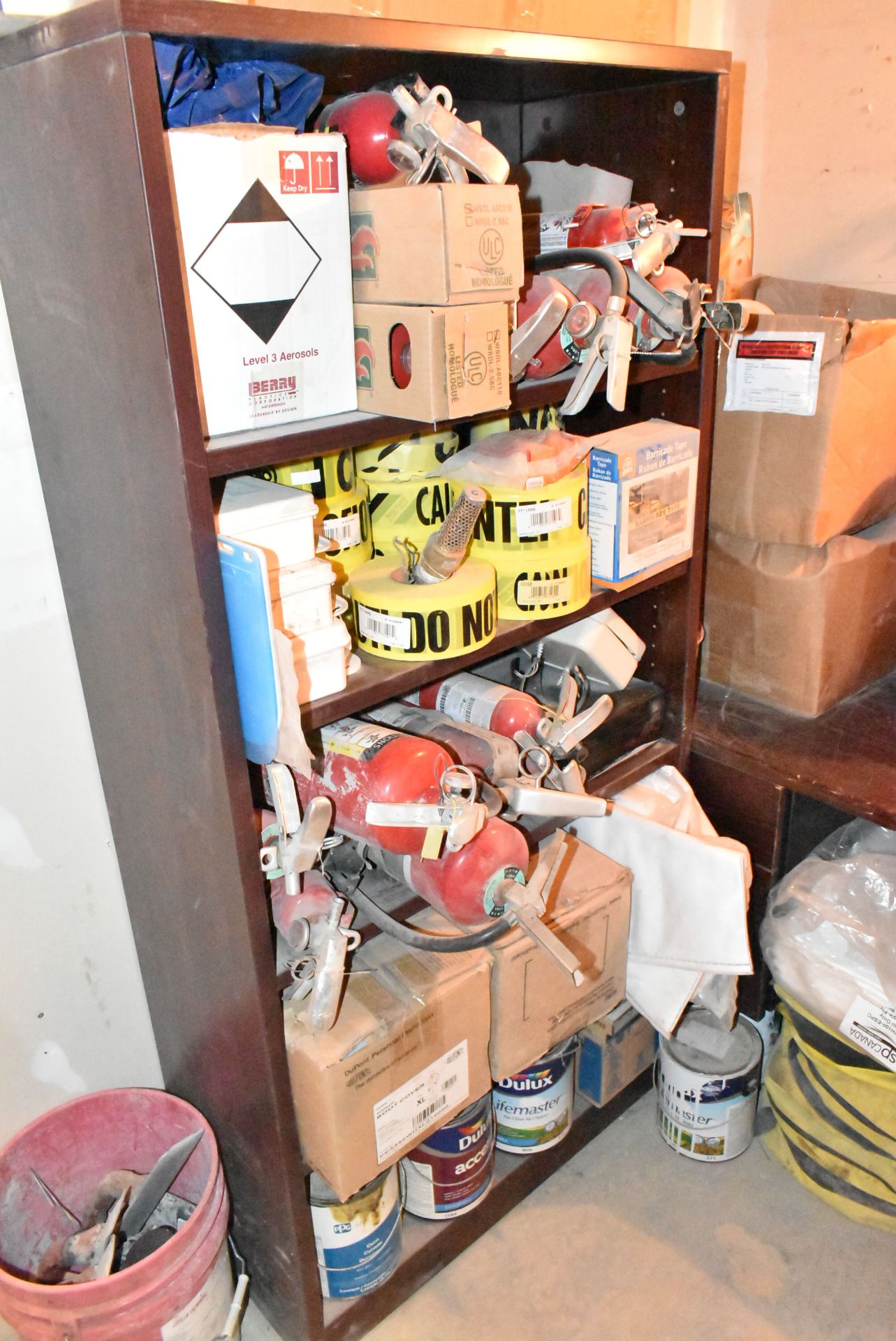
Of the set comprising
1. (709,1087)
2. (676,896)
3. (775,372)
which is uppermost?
(775,372)

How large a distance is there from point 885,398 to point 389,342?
33.5 inches

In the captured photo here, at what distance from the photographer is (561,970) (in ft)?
3.96

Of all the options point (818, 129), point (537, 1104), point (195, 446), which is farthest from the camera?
point (818, 129)

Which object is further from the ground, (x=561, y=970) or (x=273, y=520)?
(x=273, y=520)

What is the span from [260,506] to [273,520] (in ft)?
0.06

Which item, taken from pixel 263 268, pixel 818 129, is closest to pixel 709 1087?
pixel 263 268

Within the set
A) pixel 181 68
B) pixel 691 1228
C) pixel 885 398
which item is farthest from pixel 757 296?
pixel 691 1228

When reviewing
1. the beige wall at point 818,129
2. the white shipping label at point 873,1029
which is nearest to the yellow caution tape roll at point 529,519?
the white shipping label at point 873,1029

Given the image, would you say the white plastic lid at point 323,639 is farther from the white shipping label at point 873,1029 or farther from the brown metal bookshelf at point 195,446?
the white shipping label at point 873,1029

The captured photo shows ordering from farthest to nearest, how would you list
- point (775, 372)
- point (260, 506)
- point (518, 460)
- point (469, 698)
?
point (775, 372)
point (469, 698)
point (518, 460)
point (260, 506)

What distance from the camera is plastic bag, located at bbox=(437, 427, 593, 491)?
1.16 meters

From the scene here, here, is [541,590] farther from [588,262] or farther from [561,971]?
[561,971]

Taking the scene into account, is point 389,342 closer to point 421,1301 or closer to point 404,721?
point 404,721

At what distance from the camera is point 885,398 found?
1.43 m
